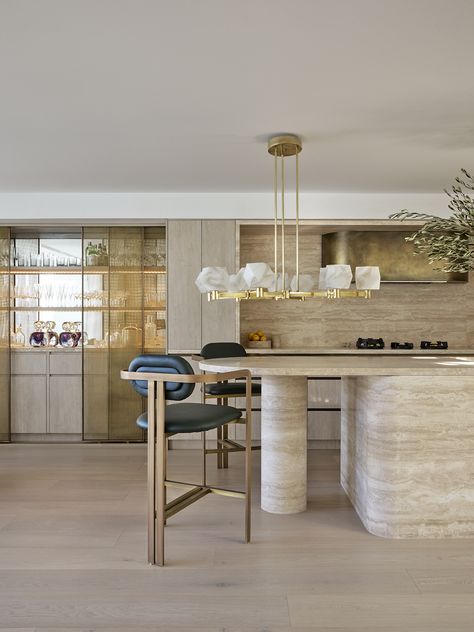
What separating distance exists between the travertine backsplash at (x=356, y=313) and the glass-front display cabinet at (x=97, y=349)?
1045mm

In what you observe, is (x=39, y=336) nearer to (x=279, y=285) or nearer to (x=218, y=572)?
(x=279, y=285)

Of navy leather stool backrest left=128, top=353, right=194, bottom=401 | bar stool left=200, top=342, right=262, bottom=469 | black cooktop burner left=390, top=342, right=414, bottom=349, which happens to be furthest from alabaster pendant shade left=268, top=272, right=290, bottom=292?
black cooktop burner left=390, top=342, right=414, bottom=349

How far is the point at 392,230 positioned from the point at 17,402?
426cm

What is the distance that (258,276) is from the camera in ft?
10.9

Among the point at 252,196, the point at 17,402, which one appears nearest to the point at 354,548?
the point at 252,196

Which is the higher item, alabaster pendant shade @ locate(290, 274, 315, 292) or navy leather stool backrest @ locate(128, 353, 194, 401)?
alabaster pendant shade @ locate(290, 274, 315, 292)

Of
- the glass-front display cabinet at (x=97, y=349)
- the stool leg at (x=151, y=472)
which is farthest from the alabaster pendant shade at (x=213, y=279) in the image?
the glass-front display cabinet at (x=97, y=349)

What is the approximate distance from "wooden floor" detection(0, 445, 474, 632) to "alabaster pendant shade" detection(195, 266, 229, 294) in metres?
1.43

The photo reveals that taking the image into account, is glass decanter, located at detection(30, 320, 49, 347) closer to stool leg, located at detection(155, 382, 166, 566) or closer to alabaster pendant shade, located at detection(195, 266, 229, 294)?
alabaster pendant shade, located at detection(195, 266, 229, 294)

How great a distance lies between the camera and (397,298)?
19.0 feet

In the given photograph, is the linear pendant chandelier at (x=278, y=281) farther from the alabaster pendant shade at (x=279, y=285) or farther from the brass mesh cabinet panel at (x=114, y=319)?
the brass mesh cabinet panel at (x=114, y=319)

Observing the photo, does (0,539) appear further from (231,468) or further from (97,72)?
(97,72)

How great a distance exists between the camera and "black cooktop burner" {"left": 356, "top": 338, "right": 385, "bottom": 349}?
5402mm

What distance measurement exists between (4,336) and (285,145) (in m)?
3.55
